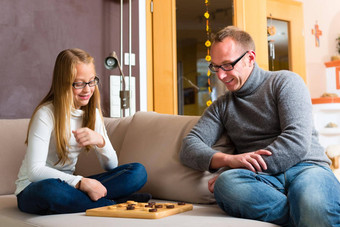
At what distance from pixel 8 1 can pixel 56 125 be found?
1.70 meters

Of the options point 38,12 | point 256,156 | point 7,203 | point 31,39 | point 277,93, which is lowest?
point 7,203

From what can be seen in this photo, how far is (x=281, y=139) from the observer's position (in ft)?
5.12

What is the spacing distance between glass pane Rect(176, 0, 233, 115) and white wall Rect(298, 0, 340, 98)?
9.51ft

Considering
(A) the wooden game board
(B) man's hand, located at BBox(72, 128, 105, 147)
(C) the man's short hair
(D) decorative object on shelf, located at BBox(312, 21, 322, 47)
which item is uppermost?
(D) decorative object on shelf, located at BBox(312, 21, 322, 47)

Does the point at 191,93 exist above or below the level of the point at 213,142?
above

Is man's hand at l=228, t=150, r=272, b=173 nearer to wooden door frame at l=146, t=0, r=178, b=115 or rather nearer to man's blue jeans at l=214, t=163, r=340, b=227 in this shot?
man's blue jeans at l=214, t=163, r=340, b=227

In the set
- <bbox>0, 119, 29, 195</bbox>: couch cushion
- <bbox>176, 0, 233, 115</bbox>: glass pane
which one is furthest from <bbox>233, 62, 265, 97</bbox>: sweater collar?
<bbox>176, 0, 233, 115</bbox>: glass pane

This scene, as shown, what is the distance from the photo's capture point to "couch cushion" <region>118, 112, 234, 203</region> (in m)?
1.79

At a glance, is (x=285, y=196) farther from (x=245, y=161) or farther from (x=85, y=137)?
(x=85, y=137)

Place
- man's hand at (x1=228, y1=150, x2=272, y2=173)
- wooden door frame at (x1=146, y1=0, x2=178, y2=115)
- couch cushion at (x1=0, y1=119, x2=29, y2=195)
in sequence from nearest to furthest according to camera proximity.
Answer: man's hand at (x1=228, y1=150, x2=272, y2=173), couch cushion at (x1=0, y1=119, x2=29, y2=195), wooden door frame at (x1=146, y1=0, x2=178, y2=115)

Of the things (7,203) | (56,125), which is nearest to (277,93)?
(56,125)

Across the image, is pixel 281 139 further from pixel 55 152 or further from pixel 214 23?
pixel 214 23

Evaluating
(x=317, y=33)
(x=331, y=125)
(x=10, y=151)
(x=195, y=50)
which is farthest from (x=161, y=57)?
(x=317, y=33)

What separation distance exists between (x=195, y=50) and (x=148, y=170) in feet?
7.80
